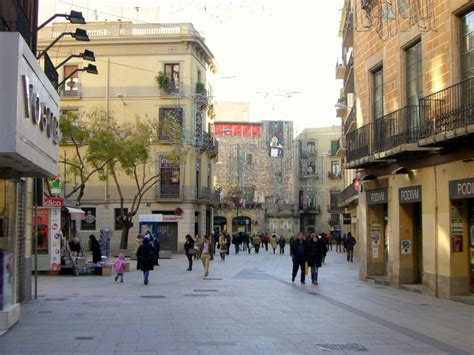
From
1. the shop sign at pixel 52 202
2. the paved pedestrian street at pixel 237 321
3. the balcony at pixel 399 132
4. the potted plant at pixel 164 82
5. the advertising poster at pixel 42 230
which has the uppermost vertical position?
the potted plant at pixel 164 82

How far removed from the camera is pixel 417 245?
1902 cm

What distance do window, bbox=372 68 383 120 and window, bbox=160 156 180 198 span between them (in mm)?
26591

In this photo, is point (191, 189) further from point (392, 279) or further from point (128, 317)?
point (128, 317)

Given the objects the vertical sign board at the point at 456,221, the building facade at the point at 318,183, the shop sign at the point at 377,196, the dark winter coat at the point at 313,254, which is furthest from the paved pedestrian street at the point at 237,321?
the building facade at the point at 318,183

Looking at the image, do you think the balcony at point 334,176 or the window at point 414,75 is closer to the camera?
the window at point 414,75

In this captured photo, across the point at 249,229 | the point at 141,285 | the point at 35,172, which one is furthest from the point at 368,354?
the point at 249,229

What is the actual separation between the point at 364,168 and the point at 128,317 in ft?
37.9

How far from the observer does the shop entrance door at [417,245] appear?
742 inches

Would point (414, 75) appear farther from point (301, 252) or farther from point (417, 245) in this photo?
point (301, 252)

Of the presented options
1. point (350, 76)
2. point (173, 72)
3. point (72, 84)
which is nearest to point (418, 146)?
point (350, 76)

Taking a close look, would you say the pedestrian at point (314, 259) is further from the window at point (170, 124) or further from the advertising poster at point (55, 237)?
the window at point (170, 124)

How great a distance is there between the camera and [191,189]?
47688 millimetres

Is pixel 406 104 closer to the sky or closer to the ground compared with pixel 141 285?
closer to the sky

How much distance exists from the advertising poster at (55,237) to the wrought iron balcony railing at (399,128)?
1126 centimetres
